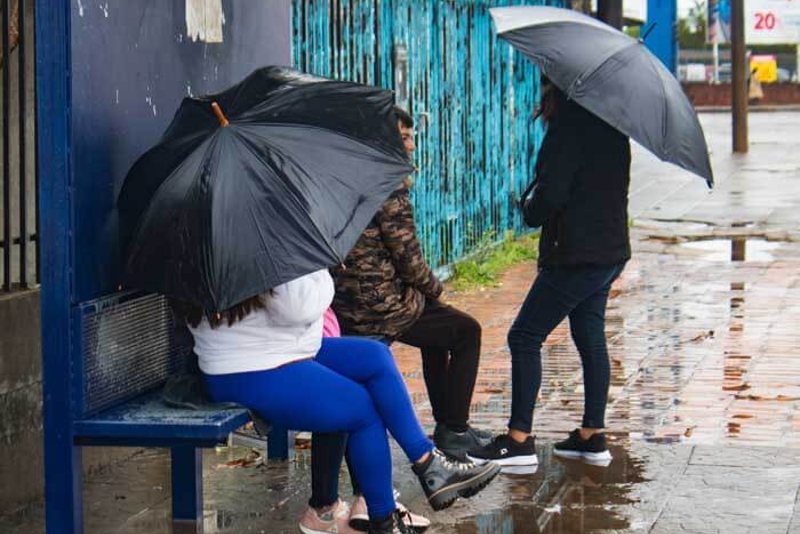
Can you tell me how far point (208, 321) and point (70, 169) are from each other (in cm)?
67

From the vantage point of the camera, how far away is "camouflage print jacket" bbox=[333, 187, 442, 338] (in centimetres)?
643

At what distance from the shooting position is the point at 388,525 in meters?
5.79

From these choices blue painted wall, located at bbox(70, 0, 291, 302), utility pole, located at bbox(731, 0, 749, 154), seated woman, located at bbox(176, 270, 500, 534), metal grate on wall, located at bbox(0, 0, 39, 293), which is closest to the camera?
blue painted wall, located at bbox(70, 0, 291, 302)

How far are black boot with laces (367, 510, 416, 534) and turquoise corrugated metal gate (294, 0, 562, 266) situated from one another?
14.2ft

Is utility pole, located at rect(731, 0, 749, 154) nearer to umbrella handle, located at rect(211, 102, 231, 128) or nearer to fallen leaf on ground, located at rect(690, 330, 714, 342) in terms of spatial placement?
fallen leaf on ground, located at rect(690, 330, 714, 342)

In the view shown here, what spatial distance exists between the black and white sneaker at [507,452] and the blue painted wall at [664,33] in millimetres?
40865

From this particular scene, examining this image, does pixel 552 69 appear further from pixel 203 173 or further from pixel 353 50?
pixel 353 50

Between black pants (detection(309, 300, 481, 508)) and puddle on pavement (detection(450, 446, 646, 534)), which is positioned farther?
black pants (detection(309, 300, 481, 508))

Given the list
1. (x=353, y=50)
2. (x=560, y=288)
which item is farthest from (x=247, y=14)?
(x=353, y=50)

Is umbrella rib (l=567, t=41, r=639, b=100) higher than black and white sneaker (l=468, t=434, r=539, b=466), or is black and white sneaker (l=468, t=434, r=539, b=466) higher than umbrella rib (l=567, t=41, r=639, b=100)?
umbrella rib (l=567, t=41, r=639, b=100)

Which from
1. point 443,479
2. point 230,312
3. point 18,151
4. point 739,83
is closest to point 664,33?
point 739,83

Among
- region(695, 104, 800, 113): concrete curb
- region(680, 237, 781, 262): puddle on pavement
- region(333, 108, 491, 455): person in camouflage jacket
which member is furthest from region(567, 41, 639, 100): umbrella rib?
region(695, 104, 800, 113): concrete curb

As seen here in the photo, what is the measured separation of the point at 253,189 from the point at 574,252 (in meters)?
2.02

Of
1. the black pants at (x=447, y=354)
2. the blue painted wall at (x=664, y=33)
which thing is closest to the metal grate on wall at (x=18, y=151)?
the black pants at (x=447, y=354)
